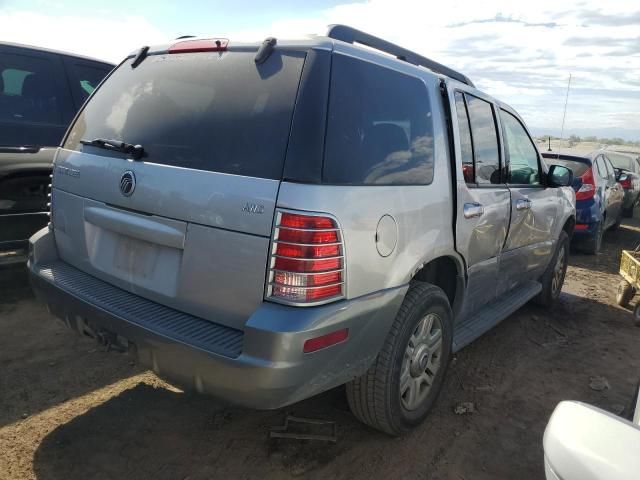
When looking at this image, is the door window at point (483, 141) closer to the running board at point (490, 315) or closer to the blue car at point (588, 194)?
the running board at point (490, 315)

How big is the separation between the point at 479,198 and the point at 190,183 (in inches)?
74.6

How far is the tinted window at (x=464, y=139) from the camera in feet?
10.4

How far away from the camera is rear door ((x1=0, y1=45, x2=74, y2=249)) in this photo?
4395 millimetres

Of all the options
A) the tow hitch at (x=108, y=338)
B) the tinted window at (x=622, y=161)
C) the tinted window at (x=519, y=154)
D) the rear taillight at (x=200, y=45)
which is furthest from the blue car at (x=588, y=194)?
the tow hitch at (x=108, y=338)

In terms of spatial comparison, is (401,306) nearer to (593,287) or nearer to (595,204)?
(593,287)

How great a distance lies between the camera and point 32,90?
4605 mm

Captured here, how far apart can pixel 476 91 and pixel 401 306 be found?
5.82 ft

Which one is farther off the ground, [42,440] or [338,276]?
[338,276]

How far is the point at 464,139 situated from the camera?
321cm

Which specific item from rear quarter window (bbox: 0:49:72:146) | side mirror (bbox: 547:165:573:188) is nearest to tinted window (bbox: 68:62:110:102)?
rear quarter window (bbox: 0:49:72:146)

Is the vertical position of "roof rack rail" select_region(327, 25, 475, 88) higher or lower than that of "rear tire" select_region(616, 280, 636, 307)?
higher

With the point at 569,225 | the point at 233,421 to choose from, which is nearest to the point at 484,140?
the point at 233,421

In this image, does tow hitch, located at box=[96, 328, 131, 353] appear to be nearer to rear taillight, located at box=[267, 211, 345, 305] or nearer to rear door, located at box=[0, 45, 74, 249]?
rear taillight, located at box=[267, 211, 345, 305]

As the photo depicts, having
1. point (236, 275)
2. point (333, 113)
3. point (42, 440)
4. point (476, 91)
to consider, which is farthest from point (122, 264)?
point (476, 91)
